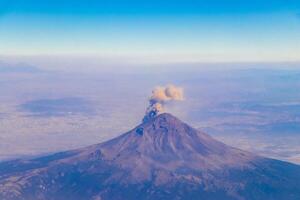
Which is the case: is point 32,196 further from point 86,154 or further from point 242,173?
point 242,173

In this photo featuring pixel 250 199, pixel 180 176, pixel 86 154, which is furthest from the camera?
pixel 86 154

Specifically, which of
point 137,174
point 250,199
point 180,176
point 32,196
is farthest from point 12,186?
point 250,199

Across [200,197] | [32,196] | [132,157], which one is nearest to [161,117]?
[132,157]

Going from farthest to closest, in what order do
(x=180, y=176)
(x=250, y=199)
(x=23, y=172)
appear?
1. (x=23, y=172)
2. (x=180, y=176)
3. (x=250, y=199)

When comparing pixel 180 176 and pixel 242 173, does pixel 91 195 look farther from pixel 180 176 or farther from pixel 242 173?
pixel 242 173

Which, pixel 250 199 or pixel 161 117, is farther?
pixel 161 117

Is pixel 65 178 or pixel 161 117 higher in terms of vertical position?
pixel 161 117
